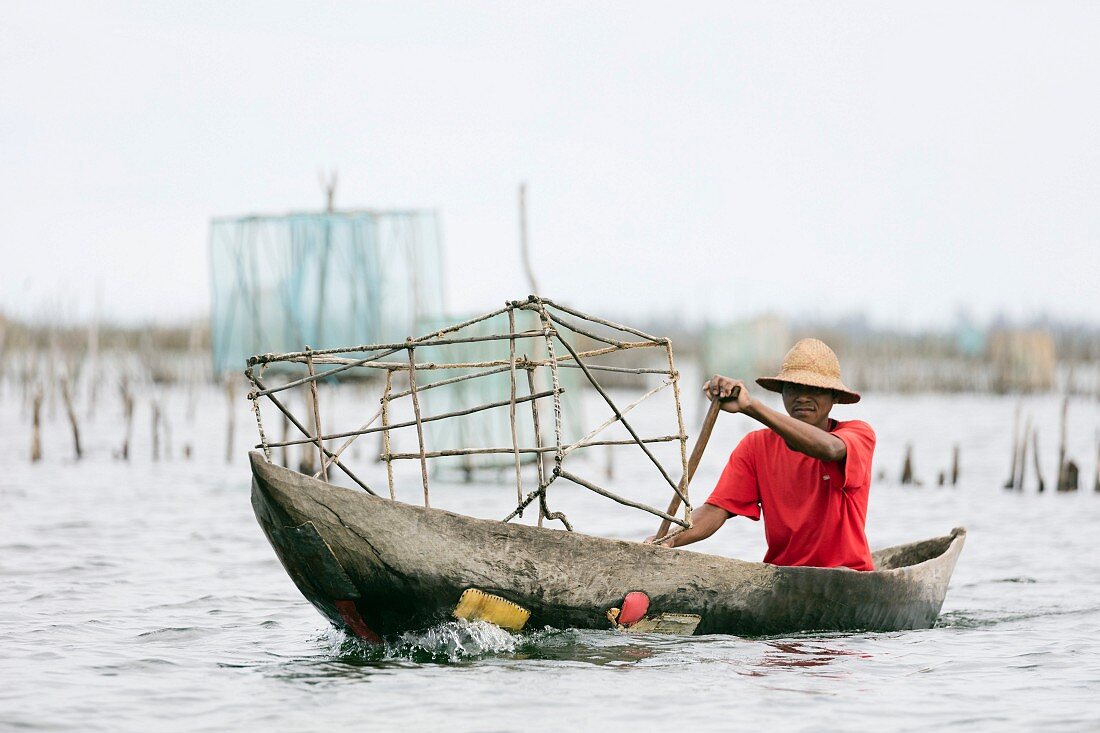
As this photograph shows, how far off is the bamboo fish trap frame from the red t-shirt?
1.03 feet

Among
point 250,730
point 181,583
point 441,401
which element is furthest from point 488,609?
point 441,401

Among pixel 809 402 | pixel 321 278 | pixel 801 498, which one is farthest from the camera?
pixel 321 278

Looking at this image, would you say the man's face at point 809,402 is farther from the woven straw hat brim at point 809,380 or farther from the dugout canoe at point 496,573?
the dugout canoe at point 496,573

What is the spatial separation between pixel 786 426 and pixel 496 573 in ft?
4.09

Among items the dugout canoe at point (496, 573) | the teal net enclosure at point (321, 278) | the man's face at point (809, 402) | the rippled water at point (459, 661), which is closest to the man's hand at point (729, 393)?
the man's face at point (809, 402)

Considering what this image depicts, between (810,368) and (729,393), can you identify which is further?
(810,368)

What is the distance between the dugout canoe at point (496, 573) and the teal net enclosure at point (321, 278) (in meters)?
7.77

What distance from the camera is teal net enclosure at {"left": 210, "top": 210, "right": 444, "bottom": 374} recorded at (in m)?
12.9

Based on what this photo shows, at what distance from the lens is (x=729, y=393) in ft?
17.2

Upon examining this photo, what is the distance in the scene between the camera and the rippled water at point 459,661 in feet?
15.4

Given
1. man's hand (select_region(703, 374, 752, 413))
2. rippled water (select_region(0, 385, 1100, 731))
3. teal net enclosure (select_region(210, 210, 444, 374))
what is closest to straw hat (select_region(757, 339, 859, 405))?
man's hand (select_region(703, 374, 752, 413))

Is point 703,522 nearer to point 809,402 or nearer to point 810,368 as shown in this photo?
point 809,402

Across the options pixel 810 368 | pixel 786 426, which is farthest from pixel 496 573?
pixel 810 368

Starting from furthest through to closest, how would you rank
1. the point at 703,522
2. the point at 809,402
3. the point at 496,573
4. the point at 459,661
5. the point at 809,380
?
the point at 703,522, the point at 809,402, the point at 809,380, the point at 459,661, the point at 496,573
